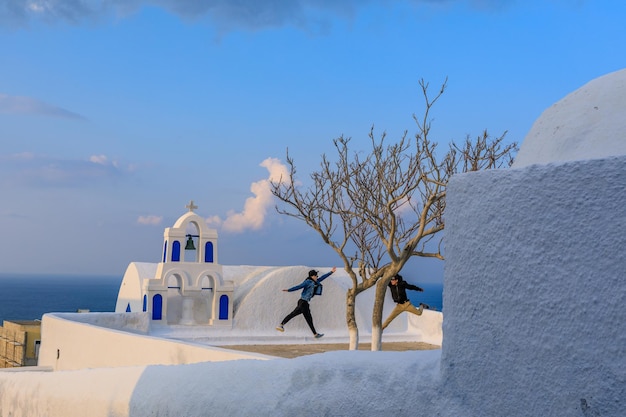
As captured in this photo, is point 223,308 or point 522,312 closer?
point 522,312

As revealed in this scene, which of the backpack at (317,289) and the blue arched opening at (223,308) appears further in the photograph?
the blue arched opening at (223,308)

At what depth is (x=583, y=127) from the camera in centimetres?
349

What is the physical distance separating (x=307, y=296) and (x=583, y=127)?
44.3 ft

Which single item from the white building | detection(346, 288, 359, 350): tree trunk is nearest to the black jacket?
detection(346, 288, 359, 350): tree trunk

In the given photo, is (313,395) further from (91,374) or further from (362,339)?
(362,339)

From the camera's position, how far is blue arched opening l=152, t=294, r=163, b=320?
17.1 meters

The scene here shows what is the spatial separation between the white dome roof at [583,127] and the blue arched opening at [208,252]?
47.8 feet

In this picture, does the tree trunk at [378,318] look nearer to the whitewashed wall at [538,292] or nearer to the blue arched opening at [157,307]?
the blue arched opening at [157,307]

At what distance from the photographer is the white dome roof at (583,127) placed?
334 centimetres

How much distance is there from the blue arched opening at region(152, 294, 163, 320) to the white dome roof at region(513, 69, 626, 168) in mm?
14198

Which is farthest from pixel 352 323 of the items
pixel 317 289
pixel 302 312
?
pixel 302 312

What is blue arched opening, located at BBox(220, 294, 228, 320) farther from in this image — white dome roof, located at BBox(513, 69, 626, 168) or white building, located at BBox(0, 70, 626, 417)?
white dome roof, located at BBox(513, 69, 626, 168)

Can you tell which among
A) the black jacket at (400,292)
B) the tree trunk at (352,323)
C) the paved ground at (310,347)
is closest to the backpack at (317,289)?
the paved ground at (310,347)

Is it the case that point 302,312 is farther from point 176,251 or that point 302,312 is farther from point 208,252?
point 176,251
